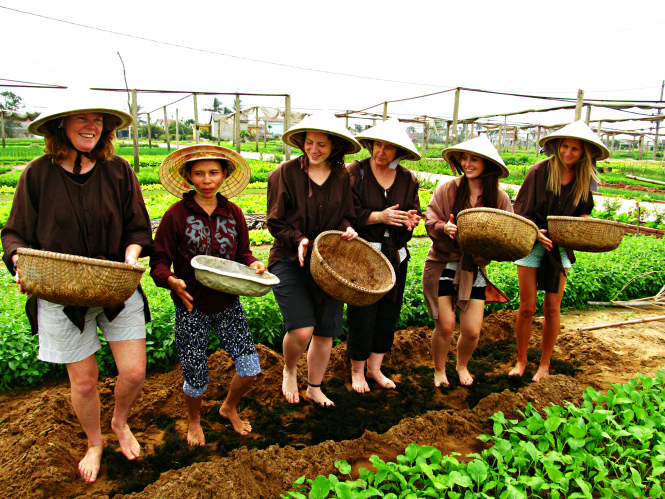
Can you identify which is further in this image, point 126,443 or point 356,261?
point 356,261

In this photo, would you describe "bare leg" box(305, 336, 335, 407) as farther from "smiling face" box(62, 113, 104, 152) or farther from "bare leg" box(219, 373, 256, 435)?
"smiling face" box(62, 113, 104, 152)

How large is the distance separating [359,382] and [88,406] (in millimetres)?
1957

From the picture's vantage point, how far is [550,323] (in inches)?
156

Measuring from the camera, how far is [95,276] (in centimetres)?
210

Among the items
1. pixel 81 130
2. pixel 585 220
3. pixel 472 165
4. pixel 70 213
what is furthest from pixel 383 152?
pixel 70 213

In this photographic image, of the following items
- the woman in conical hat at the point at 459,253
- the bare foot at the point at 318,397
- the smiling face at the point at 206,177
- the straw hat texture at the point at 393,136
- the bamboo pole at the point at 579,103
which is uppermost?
the bamboo pole at the point at 579,103

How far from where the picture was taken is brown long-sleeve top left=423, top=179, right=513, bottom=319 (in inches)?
141

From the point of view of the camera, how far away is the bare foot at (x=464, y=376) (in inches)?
155

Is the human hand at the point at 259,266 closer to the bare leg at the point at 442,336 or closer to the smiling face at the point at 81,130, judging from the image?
the smiling face at the point at 81,130

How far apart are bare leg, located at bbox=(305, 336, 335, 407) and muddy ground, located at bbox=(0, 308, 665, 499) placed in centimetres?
8

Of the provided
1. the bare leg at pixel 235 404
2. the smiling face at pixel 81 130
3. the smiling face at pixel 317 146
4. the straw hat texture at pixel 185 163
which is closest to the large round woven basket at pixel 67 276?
the smiling face at pixel 81 130

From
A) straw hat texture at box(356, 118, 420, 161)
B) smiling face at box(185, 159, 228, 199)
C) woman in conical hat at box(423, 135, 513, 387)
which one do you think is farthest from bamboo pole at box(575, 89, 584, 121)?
smiling face at box(185, 159, 228, 199)

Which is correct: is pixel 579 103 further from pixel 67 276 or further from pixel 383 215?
pixel 67 276

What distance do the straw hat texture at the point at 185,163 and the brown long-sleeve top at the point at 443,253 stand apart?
57.2 inches
